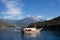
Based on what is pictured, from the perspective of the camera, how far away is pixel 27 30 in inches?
3703

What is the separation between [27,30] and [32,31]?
122 inches

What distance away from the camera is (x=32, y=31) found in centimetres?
9519
